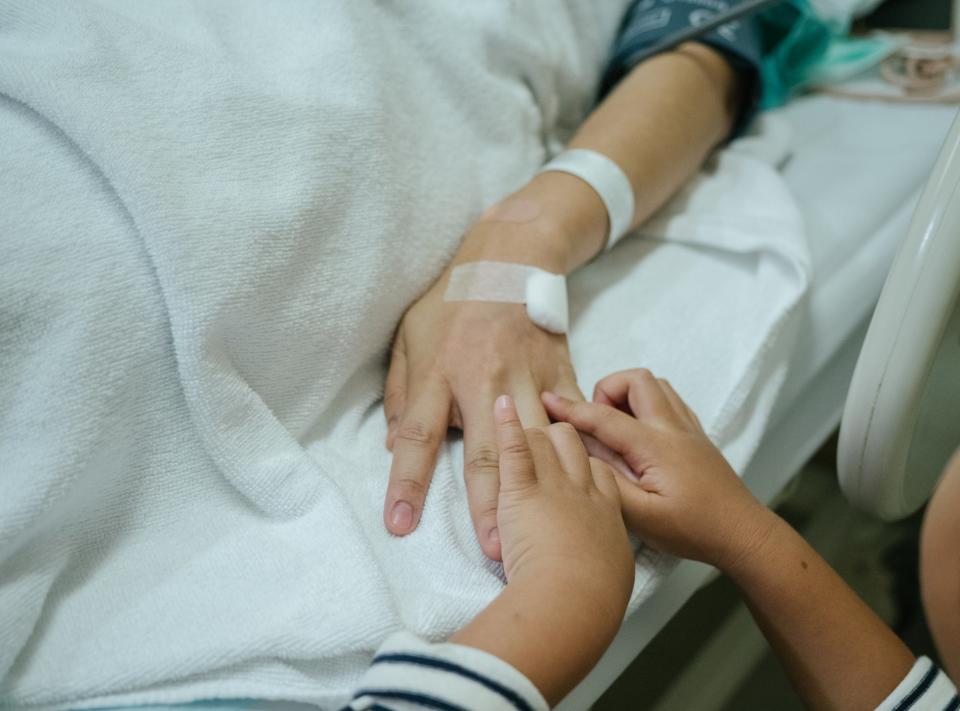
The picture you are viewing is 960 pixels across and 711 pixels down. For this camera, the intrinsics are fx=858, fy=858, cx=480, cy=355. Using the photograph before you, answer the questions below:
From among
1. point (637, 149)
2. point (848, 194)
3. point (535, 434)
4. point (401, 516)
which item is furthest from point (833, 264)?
point (401, 516)

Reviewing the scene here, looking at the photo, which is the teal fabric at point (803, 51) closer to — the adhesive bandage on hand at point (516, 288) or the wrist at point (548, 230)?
the wrist at point (548, 230)

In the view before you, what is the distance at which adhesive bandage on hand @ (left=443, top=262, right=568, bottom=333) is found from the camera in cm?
75

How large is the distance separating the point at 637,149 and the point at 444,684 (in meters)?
0.62

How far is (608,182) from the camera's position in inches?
34.1

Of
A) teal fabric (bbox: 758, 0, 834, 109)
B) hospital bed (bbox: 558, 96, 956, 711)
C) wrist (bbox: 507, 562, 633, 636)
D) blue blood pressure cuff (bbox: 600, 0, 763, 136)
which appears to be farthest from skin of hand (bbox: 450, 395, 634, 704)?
teal fabric (bbox: 758, 0, 834, 109)

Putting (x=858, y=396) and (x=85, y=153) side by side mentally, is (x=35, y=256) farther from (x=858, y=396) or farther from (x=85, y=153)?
(x=858, y=396)

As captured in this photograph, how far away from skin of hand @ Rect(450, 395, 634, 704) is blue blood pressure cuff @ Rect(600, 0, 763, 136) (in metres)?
0.61

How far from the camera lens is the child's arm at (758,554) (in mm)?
617

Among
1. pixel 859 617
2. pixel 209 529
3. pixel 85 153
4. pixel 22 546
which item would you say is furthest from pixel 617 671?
pixel 85 153

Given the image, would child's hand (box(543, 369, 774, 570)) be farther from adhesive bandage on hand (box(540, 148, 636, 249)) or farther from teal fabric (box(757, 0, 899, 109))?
teal fabric (box(757, 0, 899, 109))

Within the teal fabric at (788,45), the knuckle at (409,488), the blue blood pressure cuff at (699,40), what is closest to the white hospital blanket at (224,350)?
the knuckle at (409,488)

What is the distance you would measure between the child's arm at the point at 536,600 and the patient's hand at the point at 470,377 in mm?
33

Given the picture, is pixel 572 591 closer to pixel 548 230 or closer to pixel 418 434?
pixel 418 434

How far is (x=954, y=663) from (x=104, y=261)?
612 mm
